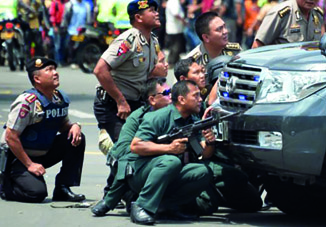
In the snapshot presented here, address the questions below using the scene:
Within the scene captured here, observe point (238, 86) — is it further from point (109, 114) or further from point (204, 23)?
point (109, 114)

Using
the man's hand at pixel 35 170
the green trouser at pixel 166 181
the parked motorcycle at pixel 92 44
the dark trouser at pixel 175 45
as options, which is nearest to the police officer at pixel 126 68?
the man's hand at pixel 35 170

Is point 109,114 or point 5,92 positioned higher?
point 109,114

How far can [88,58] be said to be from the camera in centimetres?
2359

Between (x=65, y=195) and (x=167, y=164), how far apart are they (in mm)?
1597

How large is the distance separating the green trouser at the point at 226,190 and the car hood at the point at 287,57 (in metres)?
0.85

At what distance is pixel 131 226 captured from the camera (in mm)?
7863

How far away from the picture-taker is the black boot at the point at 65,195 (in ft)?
29.7

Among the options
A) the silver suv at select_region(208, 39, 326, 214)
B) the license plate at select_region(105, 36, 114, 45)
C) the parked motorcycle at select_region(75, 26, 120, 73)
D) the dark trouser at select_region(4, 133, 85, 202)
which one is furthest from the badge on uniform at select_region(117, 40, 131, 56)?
the license plate at select_region(105, 36, 114, 45)

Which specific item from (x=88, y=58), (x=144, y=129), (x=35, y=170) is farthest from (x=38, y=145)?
(x=88, y=58)

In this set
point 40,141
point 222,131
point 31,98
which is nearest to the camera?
point 222,131

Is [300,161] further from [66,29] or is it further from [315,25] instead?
[66,29]

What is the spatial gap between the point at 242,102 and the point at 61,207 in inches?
73.6

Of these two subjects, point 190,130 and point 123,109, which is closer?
point 190,130

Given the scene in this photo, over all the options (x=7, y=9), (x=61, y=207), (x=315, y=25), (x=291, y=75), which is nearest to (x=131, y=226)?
(x=61, y=207)
